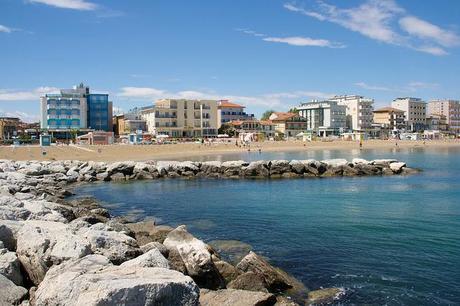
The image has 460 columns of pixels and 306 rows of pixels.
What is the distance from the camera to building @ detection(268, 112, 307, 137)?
411 feet

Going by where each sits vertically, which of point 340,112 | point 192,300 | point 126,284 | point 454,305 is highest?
point 340,112

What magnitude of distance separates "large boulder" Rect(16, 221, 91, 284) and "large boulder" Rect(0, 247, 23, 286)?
20 cm

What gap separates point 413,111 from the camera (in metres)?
161

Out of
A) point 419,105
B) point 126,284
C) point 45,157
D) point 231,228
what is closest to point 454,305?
point 126,284

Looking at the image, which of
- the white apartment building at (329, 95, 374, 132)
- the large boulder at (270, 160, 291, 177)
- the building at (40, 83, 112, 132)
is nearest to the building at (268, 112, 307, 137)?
the white apartment building at (329, 95, 374, 132)

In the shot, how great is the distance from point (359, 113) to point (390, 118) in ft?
Answer: 61.0

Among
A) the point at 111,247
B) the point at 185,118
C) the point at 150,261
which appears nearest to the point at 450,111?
the point at 185,118

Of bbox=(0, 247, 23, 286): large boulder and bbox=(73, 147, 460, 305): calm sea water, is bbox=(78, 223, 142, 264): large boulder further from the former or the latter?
bbox=(73, 147, 460, 305): calm sea water

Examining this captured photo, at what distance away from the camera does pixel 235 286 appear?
10.4 metres

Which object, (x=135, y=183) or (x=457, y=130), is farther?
(x=457, y=130)

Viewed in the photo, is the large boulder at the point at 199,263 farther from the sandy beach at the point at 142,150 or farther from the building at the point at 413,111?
the building at the point at 413,111

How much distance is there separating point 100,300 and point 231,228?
1238 cm

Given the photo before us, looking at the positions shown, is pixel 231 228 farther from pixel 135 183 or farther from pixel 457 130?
pixel 457 130

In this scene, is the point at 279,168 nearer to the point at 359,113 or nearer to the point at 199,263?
the point at 199,263
